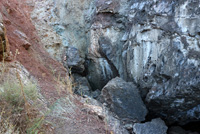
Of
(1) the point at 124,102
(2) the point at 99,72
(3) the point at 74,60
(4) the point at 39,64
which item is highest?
(4) the point at 39,64

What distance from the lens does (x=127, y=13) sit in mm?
7449

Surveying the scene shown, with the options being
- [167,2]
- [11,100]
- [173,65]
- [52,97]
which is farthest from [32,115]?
[167,2]

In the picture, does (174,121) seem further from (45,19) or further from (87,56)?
(45,19)

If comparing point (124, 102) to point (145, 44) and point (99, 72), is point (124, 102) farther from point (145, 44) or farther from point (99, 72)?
point (99, 72)

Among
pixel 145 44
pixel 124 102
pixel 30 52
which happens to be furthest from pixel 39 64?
pixel 145 44

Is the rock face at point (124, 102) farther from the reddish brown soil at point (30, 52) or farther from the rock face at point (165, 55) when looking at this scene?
the reddish brown soil at point (30, 52)

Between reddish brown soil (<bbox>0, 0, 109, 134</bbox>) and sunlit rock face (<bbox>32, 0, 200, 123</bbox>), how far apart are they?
148 centimetres

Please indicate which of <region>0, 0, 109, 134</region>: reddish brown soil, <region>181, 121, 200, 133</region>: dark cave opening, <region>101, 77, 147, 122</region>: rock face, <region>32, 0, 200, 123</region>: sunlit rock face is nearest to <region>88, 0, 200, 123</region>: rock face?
<region>32, 0, 200, 123</region>: sunlit rock face

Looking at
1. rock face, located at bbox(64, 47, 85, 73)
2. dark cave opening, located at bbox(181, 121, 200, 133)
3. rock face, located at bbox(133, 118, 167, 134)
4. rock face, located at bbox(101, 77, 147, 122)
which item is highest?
rock face, located at bbox(64, 47, 85, 73)

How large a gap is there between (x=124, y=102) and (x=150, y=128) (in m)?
0.84

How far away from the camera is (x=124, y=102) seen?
554 cm

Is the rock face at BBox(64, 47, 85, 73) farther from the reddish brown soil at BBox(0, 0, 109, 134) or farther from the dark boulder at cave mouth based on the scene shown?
the reddish brown soil at BBox(0, 0, 109, 134)

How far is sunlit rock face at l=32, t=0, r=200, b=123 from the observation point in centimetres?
514

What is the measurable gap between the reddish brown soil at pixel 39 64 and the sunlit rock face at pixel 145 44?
1482 mm
